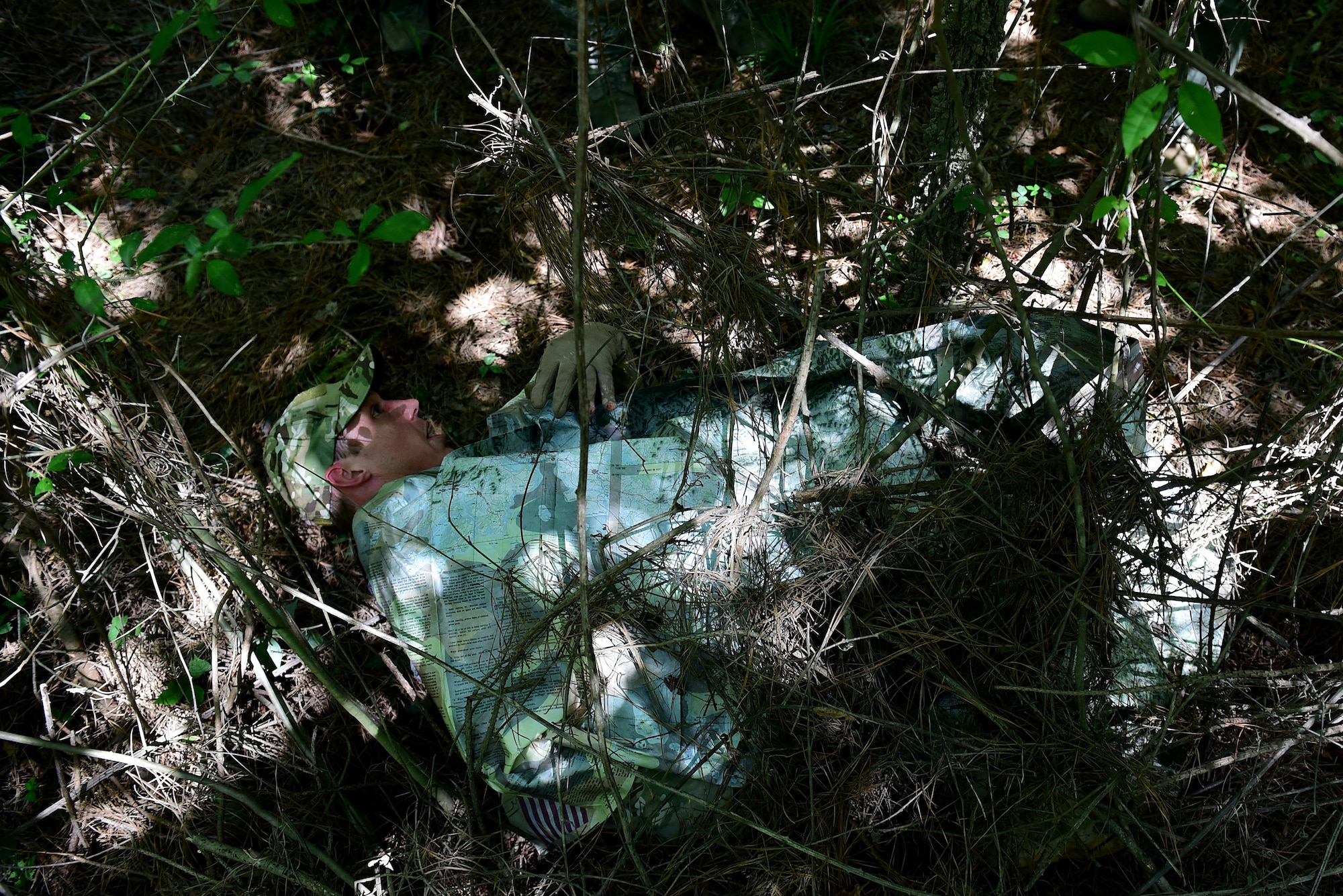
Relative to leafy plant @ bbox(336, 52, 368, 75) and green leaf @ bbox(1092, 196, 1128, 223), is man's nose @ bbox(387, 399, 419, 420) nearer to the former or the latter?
leafy plant @ bbox(336, 52, 368, 75)

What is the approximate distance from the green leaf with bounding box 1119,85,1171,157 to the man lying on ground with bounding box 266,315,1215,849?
0.74m

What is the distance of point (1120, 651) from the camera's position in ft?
5.73

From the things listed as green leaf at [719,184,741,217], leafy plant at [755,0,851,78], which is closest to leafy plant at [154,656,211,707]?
green leaf at [719,184,741,217]

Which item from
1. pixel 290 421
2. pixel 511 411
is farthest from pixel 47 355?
pixel 511 411

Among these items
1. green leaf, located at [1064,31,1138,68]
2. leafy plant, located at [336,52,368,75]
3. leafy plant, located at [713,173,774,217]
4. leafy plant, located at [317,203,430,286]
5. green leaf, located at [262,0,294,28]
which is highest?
leafy plant, located at [336,52,368,75]

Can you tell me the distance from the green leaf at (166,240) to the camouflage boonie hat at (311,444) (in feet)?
4.19

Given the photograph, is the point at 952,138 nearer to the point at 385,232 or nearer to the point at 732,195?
the point at 732,195

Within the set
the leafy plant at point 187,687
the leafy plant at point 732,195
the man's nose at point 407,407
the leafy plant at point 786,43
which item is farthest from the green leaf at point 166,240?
the leafy plant at point 786,43

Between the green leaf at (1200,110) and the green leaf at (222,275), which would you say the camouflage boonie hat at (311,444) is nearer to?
the green leaf at (222,275)

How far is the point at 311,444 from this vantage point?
7.68ft

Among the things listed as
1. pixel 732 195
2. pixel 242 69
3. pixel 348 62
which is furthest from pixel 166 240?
pixel 242 69

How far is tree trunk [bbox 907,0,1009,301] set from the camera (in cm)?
179

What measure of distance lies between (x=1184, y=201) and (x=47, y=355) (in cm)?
343

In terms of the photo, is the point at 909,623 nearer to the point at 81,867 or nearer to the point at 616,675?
the point at 616,675
